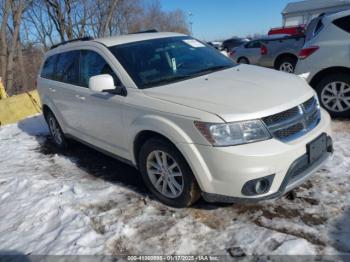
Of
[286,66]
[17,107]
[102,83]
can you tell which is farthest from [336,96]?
[17,107]

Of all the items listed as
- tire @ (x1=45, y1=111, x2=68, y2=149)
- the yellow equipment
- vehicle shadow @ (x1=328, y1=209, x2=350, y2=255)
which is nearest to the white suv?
vehicle shadow @ (x1=328, y1=209, x2=350, y2=255)

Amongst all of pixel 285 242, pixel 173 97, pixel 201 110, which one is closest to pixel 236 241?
pixel 285 242

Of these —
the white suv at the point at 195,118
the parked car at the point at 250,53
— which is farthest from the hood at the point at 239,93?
the parked car at the point at 250,53

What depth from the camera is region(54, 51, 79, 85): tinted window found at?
5.02 metres

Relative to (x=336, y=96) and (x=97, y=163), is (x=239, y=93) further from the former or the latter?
(x=336, y=96)

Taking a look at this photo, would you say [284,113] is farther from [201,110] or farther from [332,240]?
[332,240]

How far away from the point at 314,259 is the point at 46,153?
4818 millimetres

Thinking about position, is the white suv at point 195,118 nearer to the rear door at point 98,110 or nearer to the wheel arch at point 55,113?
the rear door at point 98,110

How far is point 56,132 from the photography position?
632 centimetres

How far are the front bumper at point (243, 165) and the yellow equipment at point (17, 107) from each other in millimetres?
6823

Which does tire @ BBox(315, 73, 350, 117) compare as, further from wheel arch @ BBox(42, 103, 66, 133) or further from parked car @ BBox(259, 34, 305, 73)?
parked car @ BBox(259, 34, 305, 73)

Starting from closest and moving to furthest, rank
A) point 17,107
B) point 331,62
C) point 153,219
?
point 153,219 → point 331,62 → point 17,107

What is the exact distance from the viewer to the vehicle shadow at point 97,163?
4.59m

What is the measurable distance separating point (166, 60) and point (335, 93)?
121 inches
